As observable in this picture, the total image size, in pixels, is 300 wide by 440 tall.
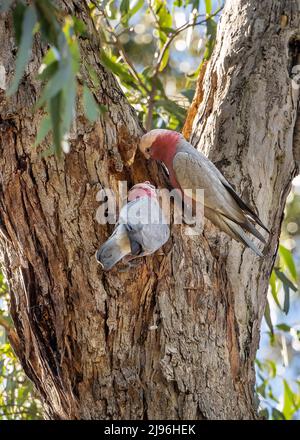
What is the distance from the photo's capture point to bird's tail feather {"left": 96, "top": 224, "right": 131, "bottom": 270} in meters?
2.22

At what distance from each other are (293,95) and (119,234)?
1097 millimetres

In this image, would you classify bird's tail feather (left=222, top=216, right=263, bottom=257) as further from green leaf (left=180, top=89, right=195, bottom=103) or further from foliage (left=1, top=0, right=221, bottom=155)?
green leaf (left=180, top=89, right=195, bottom=103)

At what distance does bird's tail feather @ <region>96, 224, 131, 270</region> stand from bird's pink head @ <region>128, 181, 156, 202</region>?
200mm

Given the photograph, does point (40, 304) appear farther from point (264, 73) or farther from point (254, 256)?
point (264, 73)

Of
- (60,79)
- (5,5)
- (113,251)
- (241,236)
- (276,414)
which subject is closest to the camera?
(60,79)

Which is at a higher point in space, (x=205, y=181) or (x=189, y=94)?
(x=189, y=94)

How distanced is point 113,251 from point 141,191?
0.32 meters

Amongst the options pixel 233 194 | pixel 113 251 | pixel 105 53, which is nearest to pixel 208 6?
pixel 105 53

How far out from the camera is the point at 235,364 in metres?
2.41

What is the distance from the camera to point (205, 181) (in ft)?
9.10

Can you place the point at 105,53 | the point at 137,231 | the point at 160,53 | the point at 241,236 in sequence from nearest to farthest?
the point at 137,231, the point at 241,236, the point at 105,53, the point at 160,53

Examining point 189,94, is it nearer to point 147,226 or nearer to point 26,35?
point 147,226

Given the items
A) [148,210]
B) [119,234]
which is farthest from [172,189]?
[119,234]

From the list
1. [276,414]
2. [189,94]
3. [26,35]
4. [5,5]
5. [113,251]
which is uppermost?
[189,94]
